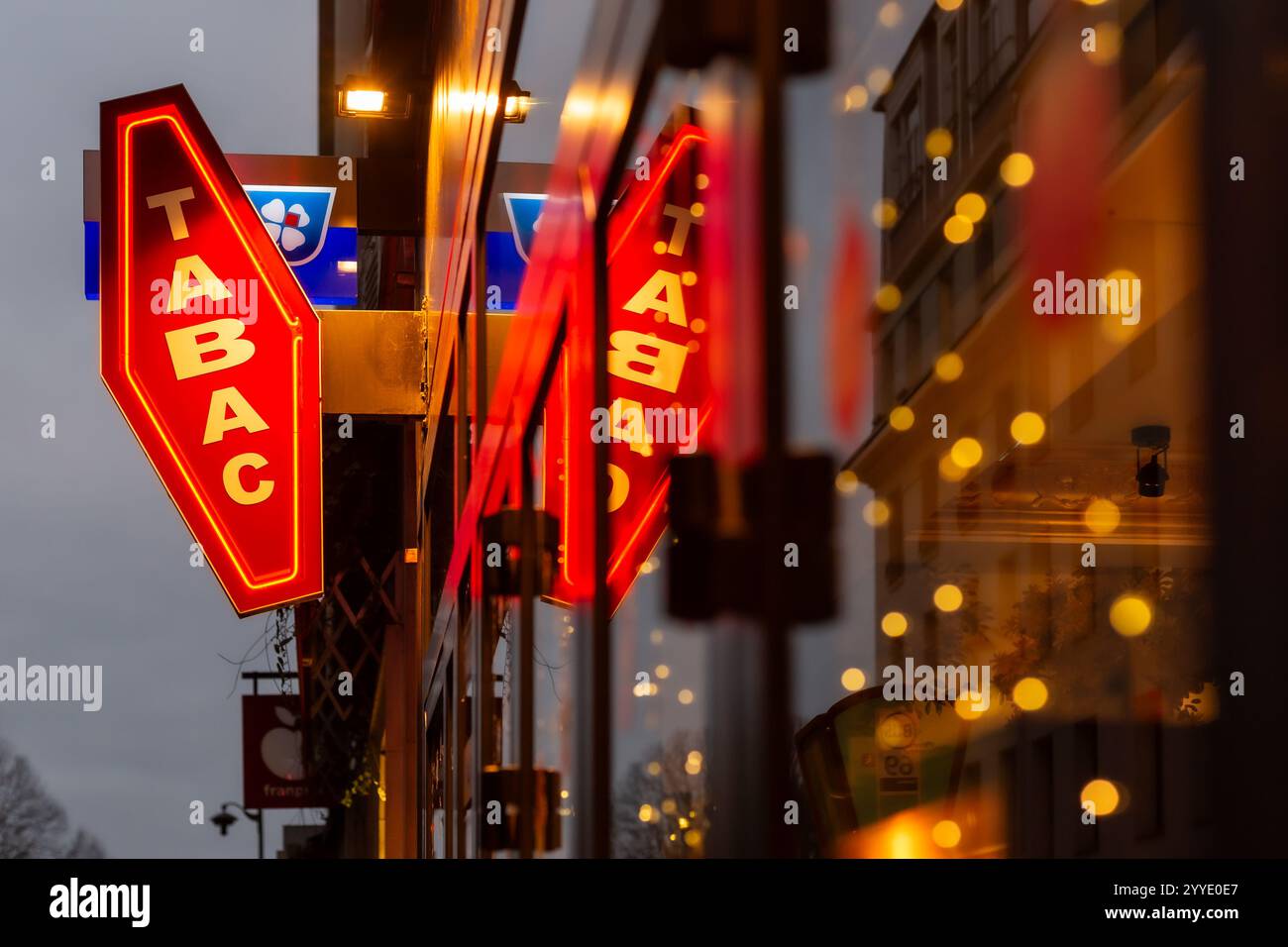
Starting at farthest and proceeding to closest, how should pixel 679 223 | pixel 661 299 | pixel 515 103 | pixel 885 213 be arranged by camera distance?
pixel 515 103
pixel 661 299
pixel 679 223
pixel 885 213

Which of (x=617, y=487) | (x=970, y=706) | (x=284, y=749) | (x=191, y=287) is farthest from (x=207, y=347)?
(x=284, y=749)

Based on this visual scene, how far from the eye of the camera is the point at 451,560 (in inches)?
262

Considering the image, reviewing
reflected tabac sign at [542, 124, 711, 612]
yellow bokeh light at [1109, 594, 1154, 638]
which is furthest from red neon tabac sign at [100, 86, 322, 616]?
yellow bokeh light at [1109, 594, 1154, 638]

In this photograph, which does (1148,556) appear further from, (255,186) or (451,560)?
(255,186)

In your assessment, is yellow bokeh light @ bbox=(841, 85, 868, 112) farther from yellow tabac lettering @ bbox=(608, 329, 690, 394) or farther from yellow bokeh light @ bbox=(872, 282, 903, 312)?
yellow tabac lettering @ bbox=(608, 329, 690, 394)

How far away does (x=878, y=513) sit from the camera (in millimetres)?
1942

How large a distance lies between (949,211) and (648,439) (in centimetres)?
75

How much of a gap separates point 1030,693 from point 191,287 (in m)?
6.45

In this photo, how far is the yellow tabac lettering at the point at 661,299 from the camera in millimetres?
2488

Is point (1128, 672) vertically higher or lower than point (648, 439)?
lower

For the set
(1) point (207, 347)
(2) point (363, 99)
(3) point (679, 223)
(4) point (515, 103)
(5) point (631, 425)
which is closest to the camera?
(3) point (679, 223)

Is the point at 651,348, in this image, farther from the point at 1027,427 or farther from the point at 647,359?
the point at 1027,427

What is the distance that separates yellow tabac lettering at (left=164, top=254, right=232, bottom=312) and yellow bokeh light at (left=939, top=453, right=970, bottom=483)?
614cm

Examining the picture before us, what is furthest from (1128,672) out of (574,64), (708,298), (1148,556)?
(574,64)
